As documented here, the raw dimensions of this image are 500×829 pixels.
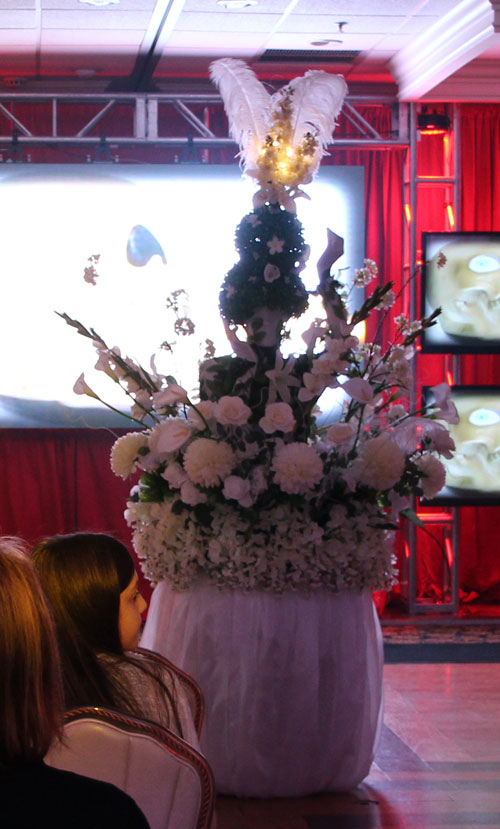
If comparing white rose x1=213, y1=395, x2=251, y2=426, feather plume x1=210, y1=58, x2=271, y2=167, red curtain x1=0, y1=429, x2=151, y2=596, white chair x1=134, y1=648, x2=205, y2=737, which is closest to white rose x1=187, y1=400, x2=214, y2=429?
white rose x1=213, y1=395, x2=251, y2=426

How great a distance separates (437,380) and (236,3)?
8.65 feet

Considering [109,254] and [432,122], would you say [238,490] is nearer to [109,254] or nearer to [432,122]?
[109,254]

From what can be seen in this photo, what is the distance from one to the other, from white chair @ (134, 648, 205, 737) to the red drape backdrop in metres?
4.43

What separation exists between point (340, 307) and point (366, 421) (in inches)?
15.8

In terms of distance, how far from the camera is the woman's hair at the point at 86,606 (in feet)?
6.63

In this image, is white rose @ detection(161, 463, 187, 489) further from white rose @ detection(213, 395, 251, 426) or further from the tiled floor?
the tiled floor

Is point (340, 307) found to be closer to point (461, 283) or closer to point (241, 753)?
point (241, 753)

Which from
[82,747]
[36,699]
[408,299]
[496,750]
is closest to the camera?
[36,699]

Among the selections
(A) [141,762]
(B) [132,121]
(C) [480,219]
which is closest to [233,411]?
(A) [141,762]

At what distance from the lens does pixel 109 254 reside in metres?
6.59

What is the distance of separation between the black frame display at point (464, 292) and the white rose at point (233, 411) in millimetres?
3409

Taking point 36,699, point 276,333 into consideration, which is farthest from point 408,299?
point 36,699

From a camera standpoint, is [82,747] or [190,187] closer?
[82,747]

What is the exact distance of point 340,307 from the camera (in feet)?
10.1
